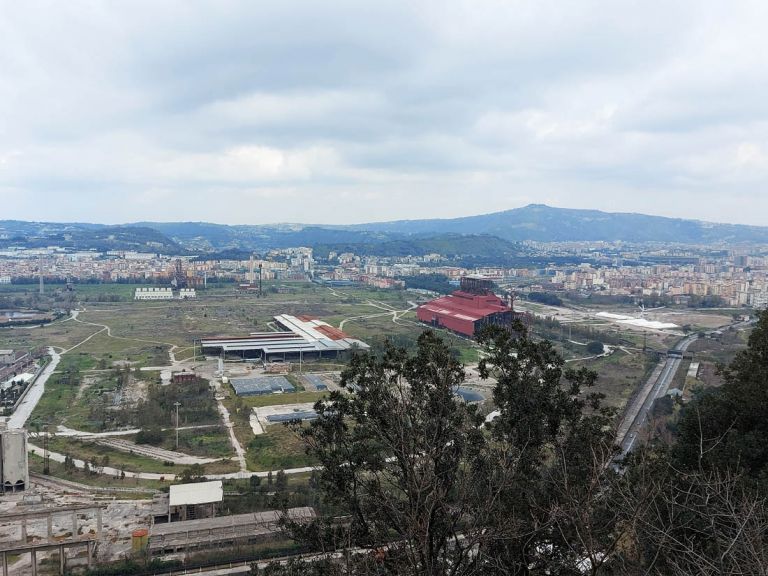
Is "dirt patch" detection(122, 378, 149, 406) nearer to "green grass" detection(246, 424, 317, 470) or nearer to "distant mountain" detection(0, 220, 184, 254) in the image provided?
"green grass" detection(246, 424, 317, 470)

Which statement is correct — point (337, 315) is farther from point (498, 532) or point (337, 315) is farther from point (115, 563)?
point (498, 532)

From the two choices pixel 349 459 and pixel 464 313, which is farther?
pixel 464 313

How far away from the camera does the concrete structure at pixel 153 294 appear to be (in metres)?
36.0

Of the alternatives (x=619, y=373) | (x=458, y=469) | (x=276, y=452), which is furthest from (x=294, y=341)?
(x=458, y=469)

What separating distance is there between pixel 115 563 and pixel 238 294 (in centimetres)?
3298

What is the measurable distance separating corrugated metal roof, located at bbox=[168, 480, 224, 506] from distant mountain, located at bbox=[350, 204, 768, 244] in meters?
110

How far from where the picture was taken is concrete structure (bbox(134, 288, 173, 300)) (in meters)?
36.0

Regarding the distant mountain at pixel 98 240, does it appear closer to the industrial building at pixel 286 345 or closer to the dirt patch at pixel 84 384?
the industrial building at pixel 286 345

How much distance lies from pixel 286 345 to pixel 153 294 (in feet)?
65.1

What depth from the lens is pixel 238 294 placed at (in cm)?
3900

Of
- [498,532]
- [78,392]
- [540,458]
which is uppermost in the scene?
[498,532]

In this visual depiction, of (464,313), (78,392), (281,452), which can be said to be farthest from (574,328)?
(78,392)

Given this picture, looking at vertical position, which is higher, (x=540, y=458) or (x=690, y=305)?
(x=540, y=458)

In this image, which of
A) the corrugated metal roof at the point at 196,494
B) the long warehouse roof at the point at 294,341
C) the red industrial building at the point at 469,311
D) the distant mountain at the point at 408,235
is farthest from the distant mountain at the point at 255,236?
the corrugated metal roof at the point at 196,494
